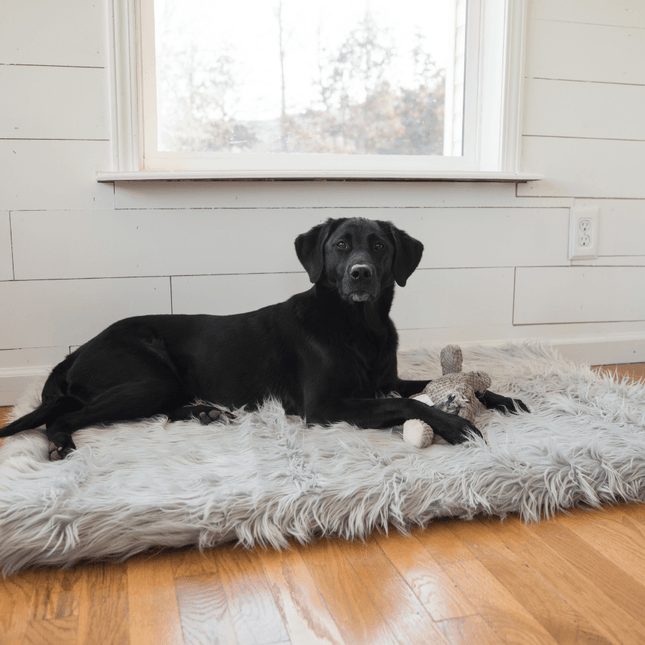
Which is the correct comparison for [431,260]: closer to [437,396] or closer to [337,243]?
[337,243]

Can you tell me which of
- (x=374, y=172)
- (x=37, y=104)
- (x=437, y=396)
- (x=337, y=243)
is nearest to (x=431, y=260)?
(x=374, y=172)

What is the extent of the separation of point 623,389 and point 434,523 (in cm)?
105

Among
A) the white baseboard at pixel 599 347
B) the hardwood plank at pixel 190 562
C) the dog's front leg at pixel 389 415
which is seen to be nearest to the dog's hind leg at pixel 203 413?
the dog's front leg at pixel 389 415

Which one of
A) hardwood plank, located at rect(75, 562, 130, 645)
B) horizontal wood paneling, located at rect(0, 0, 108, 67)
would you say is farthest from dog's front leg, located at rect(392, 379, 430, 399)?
horizontal wood paneling, located at rect(0, 0, 108, 67)

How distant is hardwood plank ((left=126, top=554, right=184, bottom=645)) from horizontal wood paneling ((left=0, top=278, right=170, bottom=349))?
137 centimetres

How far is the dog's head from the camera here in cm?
170

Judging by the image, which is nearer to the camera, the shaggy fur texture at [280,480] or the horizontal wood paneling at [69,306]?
the shaggy fur texture at [280,480]

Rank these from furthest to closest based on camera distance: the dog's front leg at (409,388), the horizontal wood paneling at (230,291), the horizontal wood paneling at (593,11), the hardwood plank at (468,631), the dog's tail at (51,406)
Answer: the horizontal wood paneling at (593,11) < the horizontal wood paneling at (230,291) < the dog's front leg at (409,388) < the dog's tail at (51,406) < the hardwood plank at (468,631)

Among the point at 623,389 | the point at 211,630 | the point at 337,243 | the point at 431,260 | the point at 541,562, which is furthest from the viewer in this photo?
the point at 431,260

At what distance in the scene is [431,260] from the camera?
2508mm

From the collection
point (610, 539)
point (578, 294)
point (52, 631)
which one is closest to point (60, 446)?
point (52, 631)

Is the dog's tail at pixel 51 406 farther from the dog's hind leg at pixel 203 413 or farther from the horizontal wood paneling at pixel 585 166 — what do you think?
the horizontal wood paneling at pixel 585 166

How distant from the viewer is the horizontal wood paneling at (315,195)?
88.4 inches

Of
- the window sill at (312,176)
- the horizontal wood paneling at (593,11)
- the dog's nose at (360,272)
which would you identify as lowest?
the dog's nose at (360,272)
